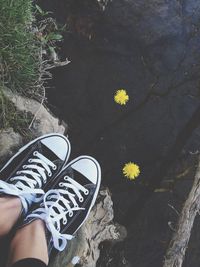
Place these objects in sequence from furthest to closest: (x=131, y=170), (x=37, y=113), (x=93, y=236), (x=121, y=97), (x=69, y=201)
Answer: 1. (x=121, y=97)
2. (x=131, y=170)
3. (x=37, y=113)
4. (x=93, y=236)
5. (x=69, y=201)

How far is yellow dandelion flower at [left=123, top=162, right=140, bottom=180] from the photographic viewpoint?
3252 mm

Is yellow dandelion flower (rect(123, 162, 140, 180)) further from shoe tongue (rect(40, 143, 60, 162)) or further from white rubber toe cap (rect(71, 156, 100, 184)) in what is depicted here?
shoe tongue (rect(40, 143, 60, 162))

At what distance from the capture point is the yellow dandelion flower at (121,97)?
3.36 m

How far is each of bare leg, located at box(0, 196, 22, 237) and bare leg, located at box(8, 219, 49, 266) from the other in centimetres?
7

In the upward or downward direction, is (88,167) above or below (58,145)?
below

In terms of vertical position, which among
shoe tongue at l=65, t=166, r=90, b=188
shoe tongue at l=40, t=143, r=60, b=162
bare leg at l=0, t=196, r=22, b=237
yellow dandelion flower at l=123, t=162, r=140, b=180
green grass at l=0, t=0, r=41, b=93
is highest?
green grass at l=0, t=0, r=41, b=93

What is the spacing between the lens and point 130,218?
10.5ft

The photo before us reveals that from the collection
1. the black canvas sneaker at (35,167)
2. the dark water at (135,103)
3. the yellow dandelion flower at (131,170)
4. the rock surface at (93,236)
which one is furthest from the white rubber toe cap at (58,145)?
the yellow dandelion flower at (131,170)

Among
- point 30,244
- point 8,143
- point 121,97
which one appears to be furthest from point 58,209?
point 121,97

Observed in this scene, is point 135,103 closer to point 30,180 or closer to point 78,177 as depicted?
point 78,177

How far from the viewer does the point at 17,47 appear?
3.00 meters

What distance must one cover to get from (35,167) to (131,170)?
77 cm

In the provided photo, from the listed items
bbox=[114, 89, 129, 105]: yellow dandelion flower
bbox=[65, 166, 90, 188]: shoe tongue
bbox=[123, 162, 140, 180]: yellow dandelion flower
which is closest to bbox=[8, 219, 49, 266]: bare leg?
bbox=[65, 166, 90, 188]: shoe tongue

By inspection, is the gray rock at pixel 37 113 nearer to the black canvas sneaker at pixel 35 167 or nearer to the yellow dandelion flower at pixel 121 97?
the black canvas sneaker at pixel 35 167
